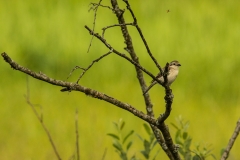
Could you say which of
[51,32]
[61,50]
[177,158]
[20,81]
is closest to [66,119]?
[20,81]

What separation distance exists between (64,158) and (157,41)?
11.5ft


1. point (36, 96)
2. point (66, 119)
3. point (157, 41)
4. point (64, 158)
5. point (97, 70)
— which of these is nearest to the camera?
point (64, 158)

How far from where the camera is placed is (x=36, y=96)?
7738 millimetres

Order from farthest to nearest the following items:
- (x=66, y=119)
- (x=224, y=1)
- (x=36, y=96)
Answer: (x=224, y=1)
(x=36, y=96)
(x=66, y=119)

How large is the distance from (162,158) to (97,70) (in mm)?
2567

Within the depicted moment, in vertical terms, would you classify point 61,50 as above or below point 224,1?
below

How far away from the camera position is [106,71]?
27.5ft

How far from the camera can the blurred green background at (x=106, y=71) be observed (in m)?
6.61

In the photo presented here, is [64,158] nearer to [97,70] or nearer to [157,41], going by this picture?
[97,70]

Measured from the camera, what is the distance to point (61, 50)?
8.88 meters

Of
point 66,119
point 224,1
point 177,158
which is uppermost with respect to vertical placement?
point 224,1

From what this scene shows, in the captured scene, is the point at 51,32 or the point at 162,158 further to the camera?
the point at 51,32

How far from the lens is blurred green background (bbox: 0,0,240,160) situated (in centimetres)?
661

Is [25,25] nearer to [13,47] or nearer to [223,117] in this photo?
[13,47]
